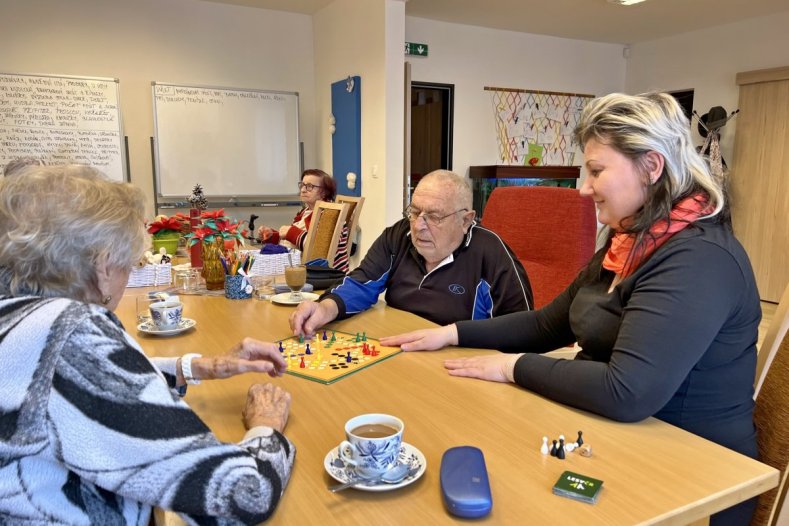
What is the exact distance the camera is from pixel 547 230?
226cm

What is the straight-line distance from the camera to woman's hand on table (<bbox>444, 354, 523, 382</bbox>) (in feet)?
4.06

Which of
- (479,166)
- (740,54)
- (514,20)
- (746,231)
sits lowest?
(746,231)

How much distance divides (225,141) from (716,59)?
15.9 ft

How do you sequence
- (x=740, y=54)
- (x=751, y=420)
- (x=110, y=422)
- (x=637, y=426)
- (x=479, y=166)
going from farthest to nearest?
(x=479, y=166) → (x=740, y=54) → (x=751, y=420) → (x=637, y=426) → (x=110, y=422)

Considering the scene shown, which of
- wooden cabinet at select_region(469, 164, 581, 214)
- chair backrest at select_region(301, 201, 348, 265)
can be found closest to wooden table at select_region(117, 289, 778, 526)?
chair backrest at select_region(301, 201, 348, 265)

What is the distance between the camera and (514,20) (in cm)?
551

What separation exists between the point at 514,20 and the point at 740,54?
2180 millimetres

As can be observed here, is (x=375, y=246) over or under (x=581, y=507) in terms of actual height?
over

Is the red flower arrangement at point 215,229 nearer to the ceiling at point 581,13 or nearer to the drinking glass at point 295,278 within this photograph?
the drinking glass at point 295,278

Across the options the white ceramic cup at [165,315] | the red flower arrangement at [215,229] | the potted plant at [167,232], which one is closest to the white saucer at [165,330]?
the white ceramic cup at [165,315]

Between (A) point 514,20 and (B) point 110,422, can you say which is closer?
(B) point 110,422

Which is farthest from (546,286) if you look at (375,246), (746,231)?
(746,231)

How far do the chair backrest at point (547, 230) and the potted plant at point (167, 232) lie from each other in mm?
1521

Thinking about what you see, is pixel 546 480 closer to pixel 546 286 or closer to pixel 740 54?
pixel 546 286
